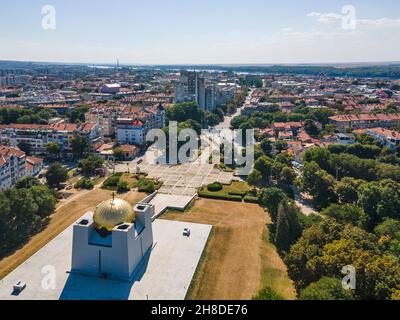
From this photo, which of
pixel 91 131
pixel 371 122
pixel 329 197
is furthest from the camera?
pixel 371 122

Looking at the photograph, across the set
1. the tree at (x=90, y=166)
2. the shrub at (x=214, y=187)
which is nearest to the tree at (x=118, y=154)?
the tree at (x=90, y=166)

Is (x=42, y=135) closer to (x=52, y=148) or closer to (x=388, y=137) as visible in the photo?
(x=52, y=148)

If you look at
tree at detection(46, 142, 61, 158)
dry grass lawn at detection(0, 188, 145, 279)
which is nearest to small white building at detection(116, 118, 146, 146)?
tree at detection(46, 142, 61, 158)

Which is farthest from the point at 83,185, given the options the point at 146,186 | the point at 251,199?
the point at 251,199

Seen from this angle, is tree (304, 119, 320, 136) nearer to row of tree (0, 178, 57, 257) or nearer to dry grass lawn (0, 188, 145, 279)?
dry grass lawn (0, 188, 145, 279)
